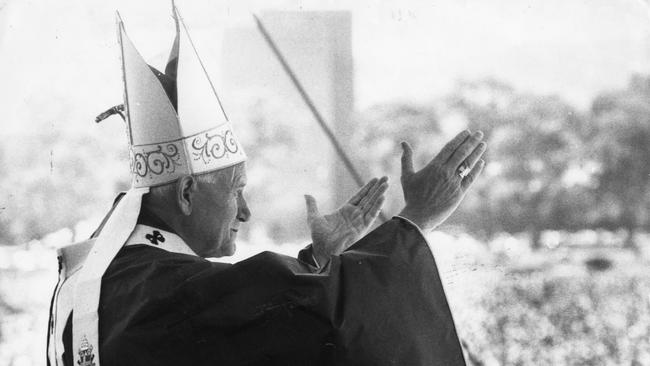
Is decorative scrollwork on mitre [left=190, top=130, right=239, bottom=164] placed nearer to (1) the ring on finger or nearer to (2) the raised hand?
(2) the raised hand

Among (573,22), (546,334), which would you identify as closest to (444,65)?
(573,22)

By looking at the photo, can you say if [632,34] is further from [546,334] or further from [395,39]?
[546,334]

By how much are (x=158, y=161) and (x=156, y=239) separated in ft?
0.52

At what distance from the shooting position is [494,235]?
2.65m

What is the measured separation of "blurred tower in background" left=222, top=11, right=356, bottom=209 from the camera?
2.52m

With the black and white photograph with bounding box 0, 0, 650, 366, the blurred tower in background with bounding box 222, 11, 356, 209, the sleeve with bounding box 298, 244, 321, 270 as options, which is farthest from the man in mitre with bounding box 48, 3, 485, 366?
the blurred tower in background with bounding box 222, 11, 356, 209

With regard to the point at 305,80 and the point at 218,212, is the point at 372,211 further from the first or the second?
the point at 305,80

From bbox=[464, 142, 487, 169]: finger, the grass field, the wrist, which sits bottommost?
the grass field

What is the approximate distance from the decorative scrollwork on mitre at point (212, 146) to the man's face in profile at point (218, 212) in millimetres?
32

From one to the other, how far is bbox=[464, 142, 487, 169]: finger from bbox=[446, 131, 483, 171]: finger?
13mm

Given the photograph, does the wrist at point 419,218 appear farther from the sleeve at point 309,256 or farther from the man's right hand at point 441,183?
the sleeve at point 309,256

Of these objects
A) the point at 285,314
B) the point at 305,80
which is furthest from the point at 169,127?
the point at 305,80

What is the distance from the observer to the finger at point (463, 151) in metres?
1.37

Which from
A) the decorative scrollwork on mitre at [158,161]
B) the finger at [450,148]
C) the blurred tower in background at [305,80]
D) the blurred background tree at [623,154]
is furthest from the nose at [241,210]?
the blurred background tree at [623,154]
